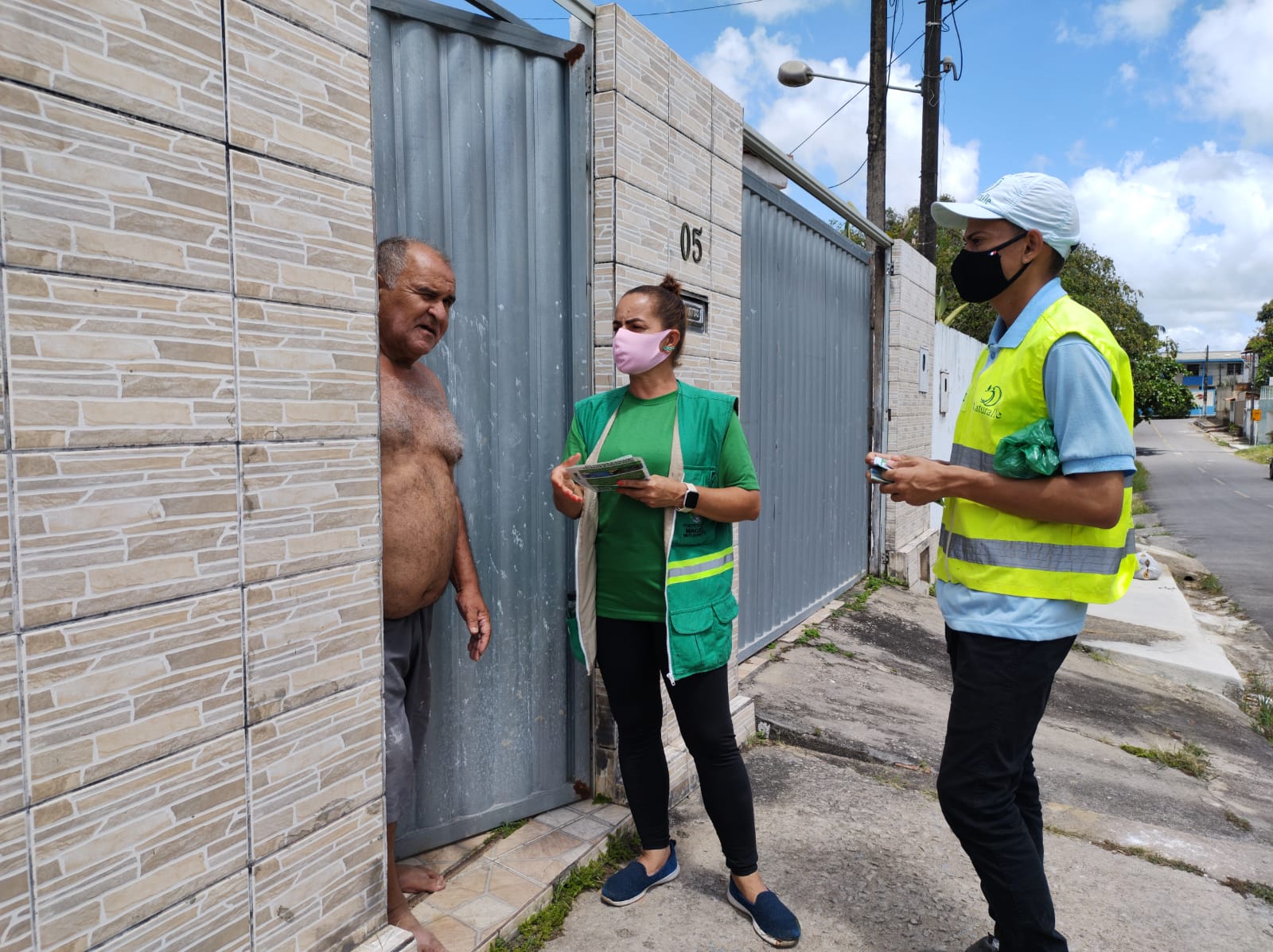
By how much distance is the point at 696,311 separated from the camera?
11.8ft

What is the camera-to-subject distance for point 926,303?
916 centimetres

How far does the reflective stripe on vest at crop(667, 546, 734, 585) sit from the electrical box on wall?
1306mm

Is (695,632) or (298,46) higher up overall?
(298,46)

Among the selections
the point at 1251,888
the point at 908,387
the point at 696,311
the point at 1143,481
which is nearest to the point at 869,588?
the point at 908,387

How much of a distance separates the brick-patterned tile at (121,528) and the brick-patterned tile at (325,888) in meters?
0.67

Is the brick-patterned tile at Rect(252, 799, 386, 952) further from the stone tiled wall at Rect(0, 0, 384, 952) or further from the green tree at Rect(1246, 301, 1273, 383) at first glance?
the green tree at Rect(1246, 301, 1273, 383)

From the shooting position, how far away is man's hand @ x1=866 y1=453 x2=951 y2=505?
6.70 ft

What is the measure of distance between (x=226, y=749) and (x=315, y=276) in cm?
101

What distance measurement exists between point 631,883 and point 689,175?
9.17 feet

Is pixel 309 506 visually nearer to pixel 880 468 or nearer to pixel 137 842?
pixel 137 842

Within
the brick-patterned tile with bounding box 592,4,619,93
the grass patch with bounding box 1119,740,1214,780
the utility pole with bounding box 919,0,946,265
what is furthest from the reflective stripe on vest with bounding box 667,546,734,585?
the utility pole with bounding box 919,0,946,265

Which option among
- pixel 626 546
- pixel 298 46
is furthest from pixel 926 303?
pixel 298 46

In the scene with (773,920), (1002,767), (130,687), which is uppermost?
(130,687)

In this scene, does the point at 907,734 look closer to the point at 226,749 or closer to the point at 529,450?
the point at 529,450
